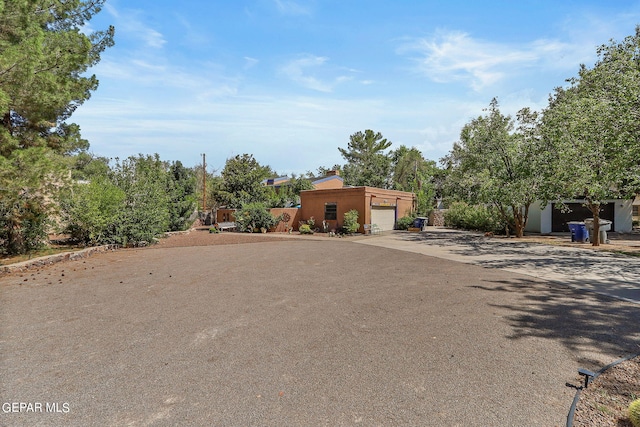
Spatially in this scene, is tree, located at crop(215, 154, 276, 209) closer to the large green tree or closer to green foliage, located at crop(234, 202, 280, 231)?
green foliage, located at crop(234, 202, 280, 231)

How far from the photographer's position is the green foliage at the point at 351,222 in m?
21.1

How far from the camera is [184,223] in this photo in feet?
75.7

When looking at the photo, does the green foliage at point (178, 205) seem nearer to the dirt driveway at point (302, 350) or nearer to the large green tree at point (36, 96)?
the large green tree at point (36, 96)

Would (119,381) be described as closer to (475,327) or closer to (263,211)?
(475,327)

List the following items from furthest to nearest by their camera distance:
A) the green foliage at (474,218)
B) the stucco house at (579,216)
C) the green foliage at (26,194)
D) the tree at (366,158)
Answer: the tree at (366,158), the green foliage at (474,218), the stucco house at (579,216), the green foliage at (26,194)

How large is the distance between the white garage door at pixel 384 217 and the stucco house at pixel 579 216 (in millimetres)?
9503

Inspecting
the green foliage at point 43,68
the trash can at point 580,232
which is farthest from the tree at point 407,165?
the green foliage at point 43,68

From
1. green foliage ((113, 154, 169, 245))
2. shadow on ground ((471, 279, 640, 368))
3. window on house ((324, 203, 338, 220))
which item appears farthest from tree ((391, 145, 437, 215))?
shadow on ground ((471, 279, 640, 368))

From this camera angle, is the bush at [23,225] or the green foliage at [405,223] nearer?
the bush at [23,225]

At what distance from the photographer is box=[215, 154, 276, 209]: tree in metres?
27.7

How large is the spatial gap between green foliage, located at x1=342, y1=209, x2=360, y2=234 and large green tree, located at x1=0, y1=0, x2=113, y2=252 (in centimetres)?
1415

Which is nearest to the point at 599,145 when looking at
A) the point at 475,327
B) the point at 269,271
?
the point at 475,327

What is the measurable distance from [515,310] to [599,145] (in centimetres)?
973

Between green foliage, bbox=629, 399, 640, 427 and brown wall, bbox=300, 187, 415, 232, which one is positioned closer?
green foliage, bbox=629, 399, 640, 427
